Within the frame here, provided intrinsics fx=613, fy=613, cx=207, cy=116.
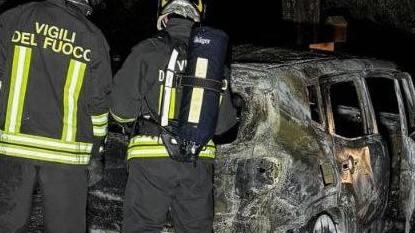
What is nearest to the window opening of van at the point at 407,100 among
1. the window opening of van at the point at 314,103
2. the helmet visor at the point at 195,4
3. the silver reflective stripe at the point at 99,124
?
the window opening of van at the point at 314,103

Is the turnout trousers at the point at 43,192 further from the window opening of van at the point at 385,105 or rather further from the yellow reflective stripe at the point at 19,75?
the window opening of van at the point at 385,105

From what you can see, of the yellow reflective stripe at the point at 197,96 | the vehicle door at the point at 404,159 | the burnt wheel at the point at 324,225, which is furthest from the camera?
the vehicle door at the point at 404,159

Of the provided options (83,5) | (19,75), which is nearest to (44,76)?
(19,75)

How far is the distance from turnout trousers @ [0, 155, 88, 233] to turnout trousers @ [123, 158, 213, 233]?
333 millimetres

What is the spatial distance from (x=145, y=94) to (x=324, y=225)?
1.62 m

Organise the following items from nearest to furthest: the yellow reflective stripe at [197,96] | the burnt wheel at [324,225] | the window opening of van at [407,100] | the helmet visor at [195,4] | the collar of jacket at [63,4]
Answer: the yellow reflective stripe at [197,96] → the collar of jacket at [63,4] → the helmet visor at [195,4] → the burnt wheel at [324,225] → the window opening of van at [407,100]

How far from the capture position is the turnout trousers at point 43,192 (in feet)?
12.0

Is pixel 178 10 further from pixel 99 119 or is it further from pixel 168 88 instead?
pixel 99 119

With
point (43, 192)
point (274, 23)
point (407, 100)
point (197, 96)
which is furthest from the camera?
point (274, 23)

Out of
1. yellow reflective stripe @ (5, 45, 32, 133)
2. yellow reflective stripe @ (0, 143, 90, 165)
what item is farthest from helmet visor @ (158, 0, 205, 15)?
yellow reflective stripe @ (0, 143, 90, 165)

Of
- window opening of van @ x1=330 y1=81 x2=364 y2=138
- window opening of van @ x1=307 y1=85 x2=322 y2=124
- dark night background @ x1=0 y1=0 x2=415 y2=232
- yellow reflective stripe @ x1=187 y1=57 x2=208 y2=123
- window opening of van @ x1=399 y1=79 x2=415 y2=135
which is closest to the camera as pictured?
yellow reflective stripe @ x1=187 y1=57 x2=208 y2=123

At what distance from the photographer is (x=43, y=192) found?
3.71 m

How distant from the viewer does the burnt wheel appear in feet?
14.1

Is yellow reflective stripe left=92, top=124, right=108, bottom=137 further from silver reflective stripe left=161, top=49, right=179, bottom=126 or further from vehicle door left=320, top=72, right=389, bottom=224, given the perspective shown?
vehicle door left=320, top=72, right=389, bottom=224
